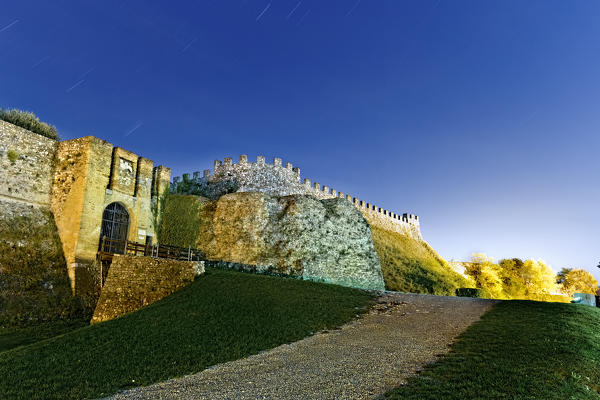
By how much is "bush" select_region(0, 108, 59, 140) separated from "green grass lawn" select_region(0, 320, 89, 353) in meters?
12.5

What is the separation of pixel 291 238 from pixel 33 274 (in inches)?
648

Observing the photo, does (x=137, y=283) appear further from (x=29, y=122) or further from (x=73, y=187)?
(x=29, y=122)

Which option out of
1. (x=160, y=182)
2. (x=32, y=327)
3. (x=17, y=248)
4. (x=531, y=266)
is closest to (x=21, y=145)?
(x=17, y=248)

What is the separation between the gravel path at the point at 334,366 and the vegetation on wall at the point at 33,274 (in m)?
11.9

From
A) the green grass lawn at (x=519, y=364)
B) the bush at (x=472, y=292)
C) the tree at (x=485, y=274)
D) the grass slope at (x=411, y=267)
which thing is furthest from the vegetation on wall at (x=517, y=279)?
the green grass lawn at (x=519, y=364)

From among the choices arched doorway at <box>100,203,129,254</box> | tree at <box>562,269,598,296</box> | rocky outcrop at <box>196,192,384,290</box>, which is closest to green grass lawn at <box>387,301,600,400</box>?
rocky outcrop at <box>196,192,384,290</box>

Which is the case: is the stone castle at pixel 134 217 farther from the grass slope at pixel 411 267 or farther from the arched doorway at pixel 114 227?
the grass slope at pixel 411 267

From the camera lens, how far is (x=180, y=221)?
1125 inches

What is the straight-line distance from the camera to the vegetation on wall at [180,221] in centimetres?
2752

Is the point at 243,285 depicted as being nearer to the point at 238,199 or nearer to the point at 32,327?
the point at 32,327

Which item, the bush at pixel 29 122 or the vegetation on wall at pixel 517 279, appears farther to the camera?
the vegetation on wall at pixel 517 279

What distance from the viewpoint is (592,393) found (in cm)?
762

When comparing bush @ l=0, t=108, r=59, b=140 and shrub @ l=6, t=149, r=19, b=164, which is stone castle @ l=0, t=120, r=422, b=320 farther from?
A: bush @ l=0, t=108, r=59, b=140

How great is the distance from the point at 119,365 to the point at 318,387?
5439 mm
